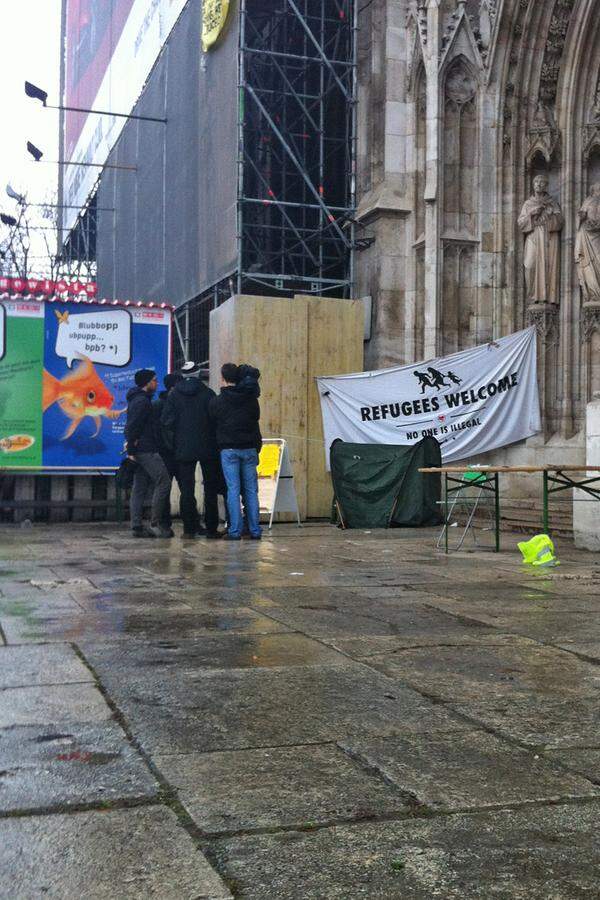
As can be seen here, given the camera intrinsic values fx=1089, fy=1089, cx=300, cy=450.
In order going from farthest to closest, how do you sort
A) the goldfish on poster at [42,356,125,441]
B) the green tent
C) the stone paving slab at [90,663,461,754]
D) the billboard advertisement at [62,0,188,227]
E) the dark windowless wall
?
the billboard advertisement at [62,0,188,227]
the dark windowless wall
the goldfish on poster at [42,356,125,441]
the green tent
the stone paving slab at [90,663,461,754]

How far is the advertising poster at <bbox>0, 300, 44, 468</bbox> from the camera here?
1474cm

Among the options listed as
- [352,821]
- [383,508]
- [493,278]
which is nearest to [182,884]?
[352,821]

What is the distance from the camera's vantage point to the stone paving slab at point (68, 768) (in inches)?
114

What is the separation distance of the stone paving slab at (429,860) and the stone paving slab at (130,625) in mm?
2860

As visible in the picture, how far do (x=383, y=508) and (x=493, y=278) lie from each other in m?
4.71

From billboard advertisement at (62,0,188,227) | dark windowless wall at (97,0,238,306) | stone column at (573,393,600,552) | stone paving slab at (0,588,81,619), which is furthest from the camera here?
billboard advertisement at (62,0,188,227)

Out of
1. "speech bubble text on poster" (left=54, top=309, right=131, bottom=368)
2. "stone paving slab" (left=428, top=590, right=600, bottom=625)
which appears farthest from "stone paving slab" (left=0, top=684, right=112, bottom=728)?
"speech bubble text on poster" (left=54, top=309, right=131, bottom=368)

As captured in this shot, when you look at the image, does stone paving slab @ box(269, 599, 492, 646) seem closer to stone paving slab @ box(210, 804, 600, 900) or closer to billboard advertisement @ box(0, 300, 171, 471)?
stone paving slab @ box(210, 804, 600, 900)

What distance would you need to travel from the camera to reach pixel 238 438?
468 inches

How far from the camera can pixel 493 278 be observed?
1659 centimetres

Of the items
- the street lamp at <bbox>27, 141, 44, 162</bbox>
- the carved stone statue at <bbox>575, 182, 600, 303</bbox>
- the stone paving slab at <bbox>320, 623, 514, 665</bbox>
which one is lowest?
the stone paving slab at <bbox>320, 623, 514, 665</bbox>

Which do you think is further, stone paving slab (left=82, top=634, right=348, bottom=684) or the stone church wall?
the stone church wall

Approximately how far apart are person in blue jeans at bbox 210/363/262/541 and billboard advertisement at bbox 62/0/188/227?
52.5 ft

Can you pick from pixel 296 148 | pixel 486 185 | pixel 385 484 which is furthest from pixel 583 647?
pixel 296 148
